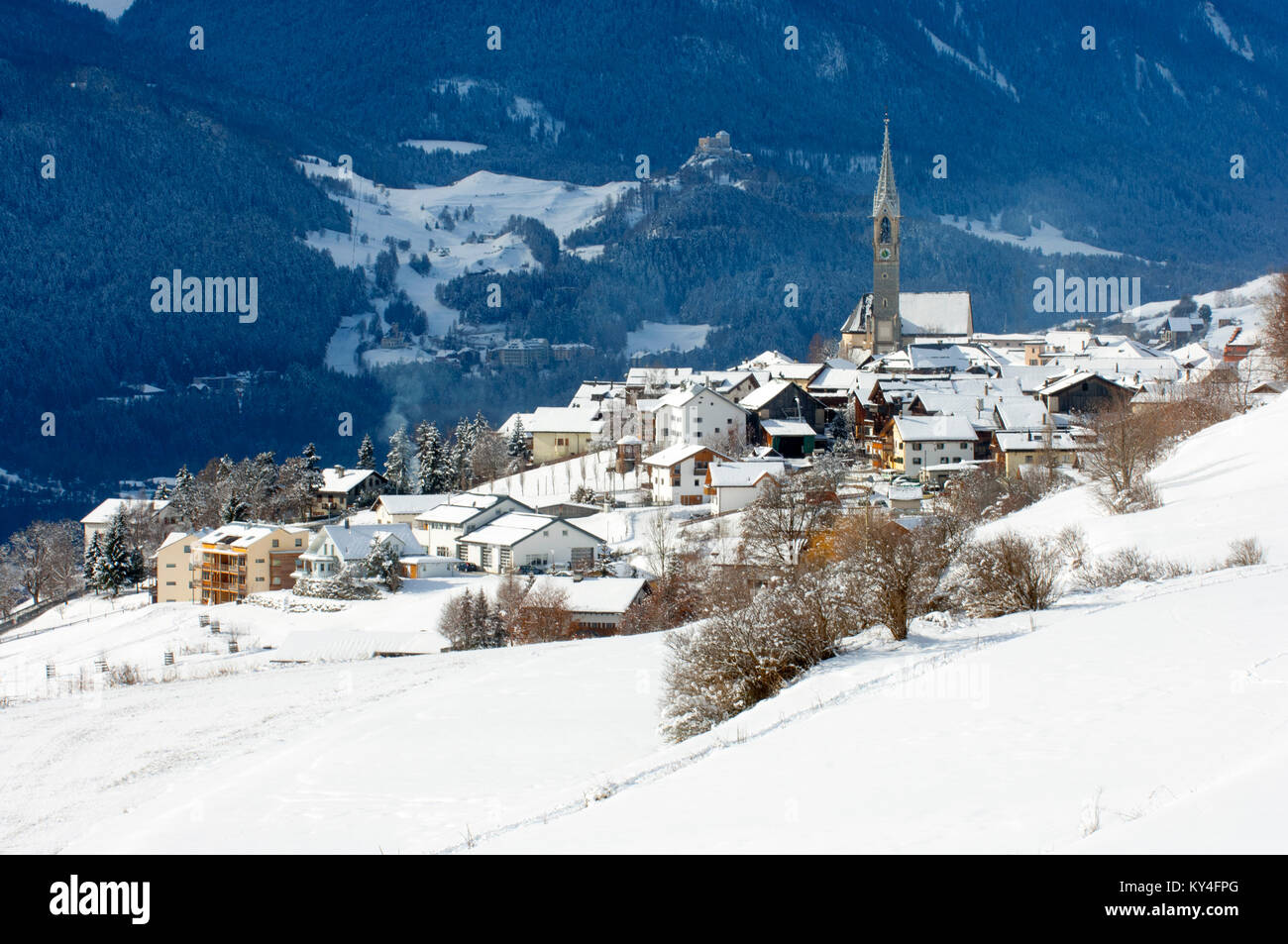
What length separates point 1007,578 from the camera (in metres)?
23.9

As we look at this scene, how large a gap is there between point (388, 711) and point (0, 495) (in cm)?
14487

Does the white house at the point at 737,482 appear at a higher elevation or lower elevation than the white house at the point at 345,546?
higher

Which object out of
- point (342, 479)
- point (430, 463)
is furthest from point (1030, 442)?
point (342, 479)

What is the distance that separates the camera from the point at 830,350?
138 m

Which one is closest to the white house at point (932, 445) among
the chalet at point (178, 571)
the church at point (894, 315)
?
the chalet at point (178, 571)

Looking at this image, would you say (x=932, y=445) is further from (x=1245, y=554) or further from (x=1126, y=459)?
(x=1245, y=554)

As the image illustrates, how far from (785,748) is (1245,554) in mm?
13217

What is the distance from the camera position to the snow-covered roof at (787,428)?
238ft

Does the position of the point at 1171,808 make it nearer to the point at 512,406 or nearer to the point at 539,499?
the point at 539,499

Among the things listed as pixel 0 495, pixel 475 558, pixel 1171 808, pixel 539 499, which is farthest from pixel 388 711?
pixel 0 495

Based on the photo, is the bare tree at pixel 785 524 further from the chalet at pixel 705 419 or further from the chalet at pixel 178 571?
the chalet at pixel 178 571

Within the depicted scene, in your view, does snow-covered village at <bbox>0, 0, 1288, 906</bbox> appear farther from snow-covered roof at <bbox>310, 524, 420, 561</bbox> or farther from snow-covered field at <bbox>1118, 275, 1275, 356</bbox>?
snow-covered field at <bbox>1118, 275, 1275, 356</bbox>

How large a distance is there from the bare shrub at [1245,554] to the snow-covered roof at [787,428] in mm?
47962

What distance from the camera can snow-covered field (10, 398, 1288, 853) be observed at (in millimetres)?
11734
